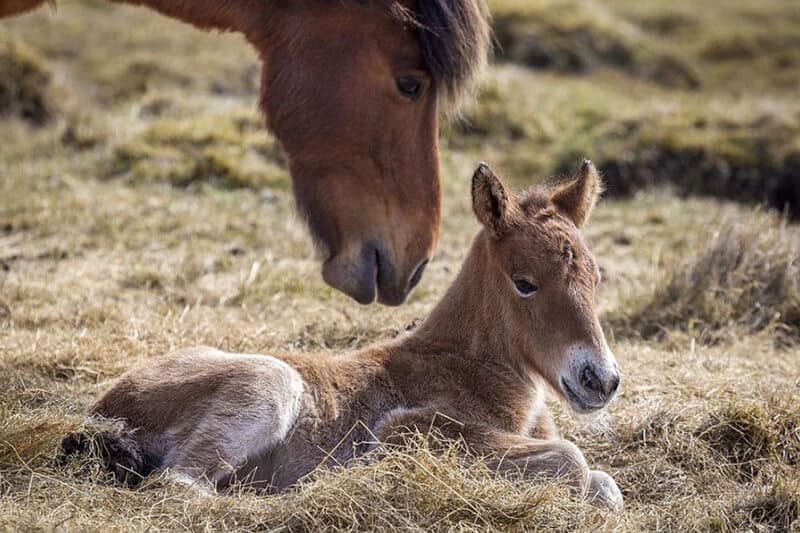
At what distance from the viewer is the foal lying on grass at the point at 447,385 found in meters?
4.63

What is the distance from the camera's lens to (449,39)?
5.29 metres

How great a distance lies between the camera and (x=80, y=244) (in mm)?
8312

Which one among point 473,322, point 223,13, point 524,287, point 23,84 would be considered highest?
point 223,13

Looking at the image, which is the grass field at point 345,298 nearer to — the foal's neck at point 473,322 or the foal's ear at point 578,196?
the foal's neck at point 473,322

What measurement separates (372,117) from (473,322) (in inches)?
45.0

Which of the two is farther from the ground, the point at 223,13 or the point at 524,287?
the point at 223,13

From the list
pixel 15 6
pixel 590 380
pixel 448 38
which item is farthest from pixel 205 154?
pixel 590 380

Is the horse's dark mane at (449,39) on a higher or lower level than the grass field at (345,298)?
higher

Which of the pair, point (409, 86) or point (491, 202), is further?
point (409, 86)

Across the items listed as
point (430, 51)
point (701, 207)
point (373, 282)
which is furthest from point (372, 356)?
point (701, 207)

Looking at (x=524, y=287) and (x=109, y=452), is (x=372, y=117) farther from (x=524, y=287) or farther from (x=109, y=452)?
(x=109, y=452)

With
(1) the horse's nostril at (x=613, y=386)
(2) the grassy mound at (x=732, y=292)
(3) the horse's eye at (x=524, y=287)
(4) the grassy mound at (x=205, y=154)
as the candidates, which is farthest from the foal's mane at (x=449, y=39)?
(4) the grassy mound at (x=205, y=154)

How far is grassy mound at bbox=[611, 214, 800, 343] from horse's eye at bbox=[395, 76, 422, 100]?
8.79 feet

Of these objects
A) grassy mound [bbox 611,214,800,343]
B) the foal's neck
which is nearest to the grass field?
grassy mound [bbox 611,214,800,343]
